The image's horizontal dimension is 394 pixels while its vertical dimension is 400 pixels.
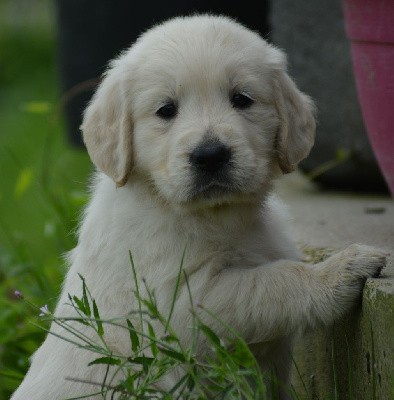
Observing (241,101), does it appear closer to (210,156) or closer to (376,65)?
(210,156)

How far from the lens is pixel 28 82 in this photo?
49.1 feet

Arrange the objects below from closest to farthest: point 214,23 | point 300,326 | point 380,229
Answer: point 300,326 → point 214,23 → point 380,229

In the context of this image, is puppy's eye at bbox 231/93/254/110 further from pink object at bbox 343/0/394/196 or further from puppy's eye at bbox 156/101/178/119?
pink object at bbox 343/0/394/196

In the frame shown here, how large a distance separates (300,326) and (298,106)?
94cm

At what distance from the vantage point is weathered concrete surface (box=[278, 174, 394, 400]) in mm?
3600

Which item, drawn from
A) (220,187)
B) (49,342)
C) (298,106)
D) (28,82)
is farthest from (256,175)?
(28,82)

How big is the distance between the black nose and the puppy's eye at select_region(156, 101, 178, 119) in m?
0.28

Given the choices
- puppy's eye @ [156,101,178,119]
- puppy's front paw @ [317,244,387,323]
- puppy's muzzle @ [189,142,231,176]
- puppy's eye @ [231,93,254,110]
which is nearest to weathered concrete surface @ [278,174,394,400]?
puppy's front paw @ [317,244,387,323]

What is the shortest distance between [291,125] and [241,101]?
0.26 meters

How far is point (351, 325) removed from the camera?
392 centimetres

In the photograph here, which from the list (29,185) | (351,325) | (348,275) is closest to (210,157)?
(348,275)

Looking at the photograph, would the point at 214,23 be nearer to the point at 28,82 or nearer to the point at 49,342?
the point at 49,342

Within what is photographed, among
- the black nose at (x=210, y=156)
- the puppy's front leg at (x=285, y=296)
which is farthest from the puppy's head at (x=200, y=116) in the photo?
the puppy's front leg at (x=285, y=296)

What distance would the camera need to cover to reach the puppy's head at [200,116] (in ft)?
12.5
